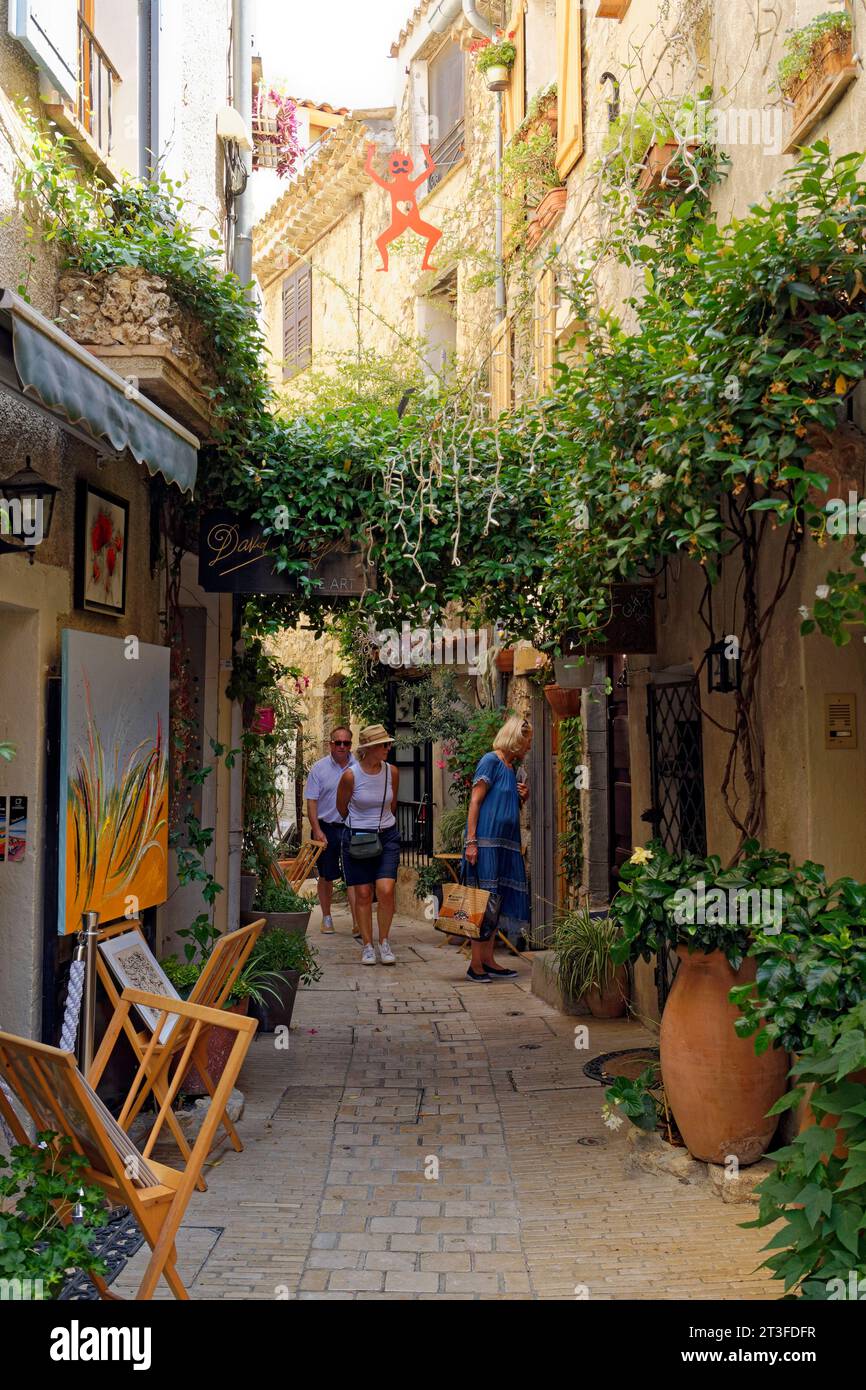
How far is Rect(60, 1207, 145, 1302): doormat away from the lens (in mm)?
3059

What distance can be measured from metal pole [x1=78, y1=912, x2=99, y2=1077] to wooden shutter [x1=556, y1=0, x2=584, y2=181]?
7.13 meters

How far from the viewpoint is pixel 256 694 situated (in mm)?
8055

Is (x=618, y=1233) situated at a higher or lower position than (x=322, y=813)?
lower

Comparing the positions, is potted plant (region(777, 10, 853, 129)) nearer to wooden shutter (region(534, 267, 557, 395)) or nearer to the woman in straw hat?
wooden shutter (region(534, 267, 557, 395))

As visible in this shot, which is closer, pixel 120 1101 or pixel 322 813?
pixel 120 1101

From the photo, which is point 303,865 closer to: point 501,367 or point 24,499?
point 501,367

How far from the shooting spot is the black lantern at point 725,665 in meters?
5.26

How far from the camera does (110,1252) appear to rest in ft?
10.9

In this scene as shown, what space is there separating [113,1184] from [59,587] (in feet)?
8.17

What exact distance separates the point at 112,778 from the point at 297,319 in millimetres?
14807

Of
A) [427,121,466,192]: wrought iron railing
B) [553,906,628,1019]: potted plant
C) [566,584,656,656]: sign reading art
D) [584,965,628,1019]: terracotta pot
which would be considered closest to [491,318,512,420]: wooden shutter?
[427,121,466,192]: wrought iron railing
